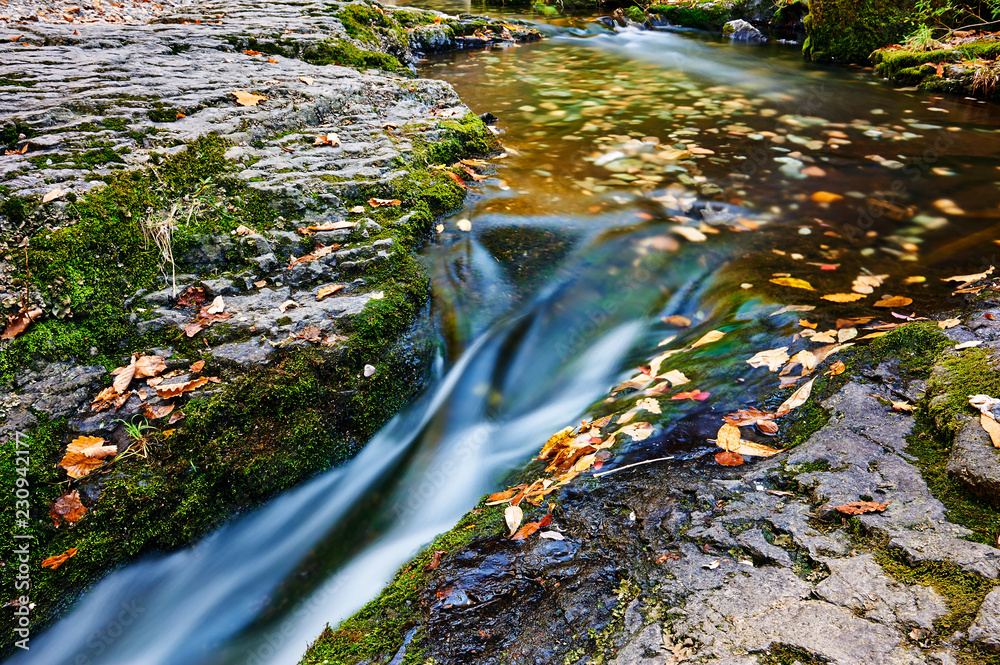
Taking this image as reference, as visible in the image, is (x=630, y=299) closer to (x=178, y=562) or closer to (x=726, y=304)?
(x=726, y=304)

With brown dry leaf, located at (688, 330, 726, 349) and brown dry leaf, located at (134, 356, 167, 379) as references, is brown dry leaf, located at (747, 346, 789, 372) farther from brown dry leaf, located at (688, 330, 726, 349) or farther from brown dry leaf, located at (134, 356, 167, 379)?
brown dry leaf, located at (134, 356, 167, 379)

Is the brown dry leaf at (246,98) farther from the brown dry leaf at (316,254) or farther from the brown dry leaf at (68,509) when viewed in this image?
the brown dry leaf at (68,509)

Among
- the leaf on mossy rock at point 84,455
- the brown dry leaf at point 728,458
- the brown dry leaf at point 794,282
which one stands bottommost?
the leaf on mossy rock at point 84,455

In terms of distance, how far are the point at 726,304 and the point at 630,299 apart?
2.16ft

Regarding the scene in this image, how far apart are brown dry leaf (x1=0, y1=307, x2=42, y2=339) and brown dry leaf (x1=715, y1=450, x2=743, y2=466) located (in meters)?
3.30

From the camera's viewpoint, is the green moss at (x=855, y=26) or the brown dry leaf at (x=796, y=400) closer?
the brown dry leaf at (x=796, y=400)

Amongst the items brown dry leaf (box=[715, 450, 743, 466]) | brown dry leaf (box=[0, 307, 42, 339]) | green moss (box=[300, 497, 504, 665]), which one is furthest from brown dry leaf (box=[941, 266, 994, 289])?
brown dry leaf (box=[0, 307, 42, 339])

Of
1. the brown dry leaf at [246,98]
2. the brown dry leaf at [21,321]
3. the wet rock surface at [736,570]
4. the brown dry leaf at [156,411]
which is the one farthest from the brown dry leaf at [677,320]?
the brown dry leaf at [246,98]

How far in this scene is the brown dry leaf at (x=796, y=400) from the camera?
2.46 metres

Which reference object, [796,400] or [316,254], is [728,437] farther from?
[316,254]

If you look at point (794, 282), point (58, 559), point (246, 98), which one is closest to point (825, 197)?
point (794, 282)

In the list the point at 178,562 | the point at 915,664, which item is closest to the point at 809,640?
the point at 915,664

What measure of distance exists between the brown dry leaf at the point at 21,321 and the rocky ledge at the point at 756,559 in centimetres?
208

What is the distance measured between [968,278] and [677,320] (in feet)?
6.45
